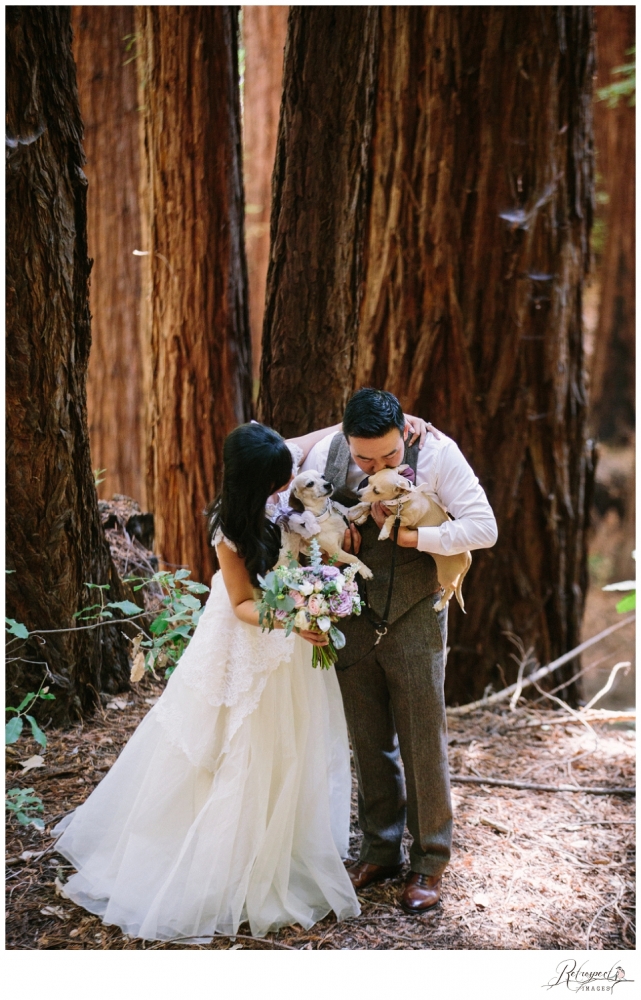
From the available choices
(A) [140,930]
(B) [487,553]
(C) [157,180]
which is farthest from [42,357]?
(B) [487,553]

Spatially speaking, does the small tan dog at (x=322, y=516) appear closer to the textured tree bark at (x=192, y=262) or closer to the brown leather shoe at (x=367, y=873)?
the brown leather shoe at (x=367, y=873)

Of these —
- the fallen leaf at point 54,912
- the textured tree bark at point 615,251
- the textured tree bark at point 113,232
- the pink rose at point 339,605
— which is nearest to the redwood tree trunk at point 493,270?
the pink rose at point 339,605

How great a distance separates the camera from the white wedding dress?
2678 mm

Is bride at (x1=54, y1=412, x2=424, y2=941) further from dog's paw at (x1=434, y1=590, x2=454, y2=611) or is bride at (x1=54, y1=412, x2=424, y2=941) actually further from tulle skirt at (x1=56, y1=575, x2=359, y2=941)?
dog's paw at (x1=434, y1=590, x2=454, y2=611)

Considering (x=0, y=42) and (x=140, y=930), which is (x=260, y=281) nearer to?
(x=0, y=42)

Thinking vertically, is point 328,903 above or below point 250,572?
below

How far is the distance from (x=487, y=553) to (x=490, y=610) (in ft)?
1.26

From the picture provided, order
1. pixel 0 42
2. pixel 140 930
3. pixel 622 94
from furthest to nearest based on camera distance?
pixel 622 94 → pixel 0 42 → pixel 140 930

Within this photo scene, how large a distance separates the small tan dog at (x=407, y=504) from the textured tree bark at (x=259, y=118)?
520 cm

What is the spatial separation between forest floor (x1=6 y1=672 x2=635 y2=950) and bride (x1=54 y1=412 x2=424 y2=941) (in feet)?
0.31

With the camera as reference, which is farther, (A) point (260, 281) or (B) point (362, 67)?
(A) point (260, 281)

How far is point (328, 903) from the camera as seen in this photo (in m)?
2.82

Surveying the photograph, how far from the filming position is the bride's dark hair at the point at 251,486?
2477mm

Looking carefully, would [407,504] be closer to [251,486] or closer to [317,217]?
[251,486]
